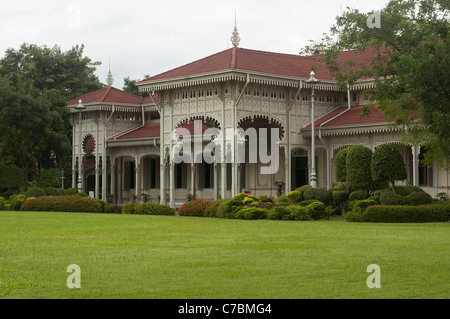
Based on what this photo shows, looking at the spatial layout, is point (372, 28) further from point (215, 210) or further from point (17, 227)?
point (17, 227)

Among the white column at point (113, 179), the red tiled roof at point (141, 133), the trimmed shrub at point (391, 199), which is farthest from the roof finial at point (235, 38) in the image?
the trimmed shrub at point (391, 199)

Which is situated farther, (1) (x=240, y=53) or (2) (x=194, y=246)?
(1) (x=240, y=53)

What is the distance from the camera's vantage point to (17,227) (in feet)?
69.8

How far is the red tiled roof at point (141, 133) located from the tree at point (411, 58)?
56.5ft

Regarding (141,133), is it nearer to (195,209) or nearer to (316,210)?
(195,209)

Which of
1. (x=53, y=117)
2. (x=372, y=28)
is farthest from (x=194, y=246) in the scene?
(x=53, y=117)

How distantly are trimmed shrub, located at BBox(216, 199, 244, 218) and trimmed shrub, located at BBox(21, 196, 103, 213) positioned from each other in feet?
27.7

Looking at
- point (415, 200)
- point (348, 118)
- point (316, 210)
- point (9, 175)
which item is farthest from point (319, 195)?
point (9, 175)

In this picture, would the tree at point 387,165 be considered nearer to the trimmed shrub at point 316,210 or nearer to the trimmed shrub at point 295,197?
the trimmed shrub at point 316,210

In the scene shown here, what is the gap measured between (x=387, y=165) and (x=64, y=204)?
53.7 feet

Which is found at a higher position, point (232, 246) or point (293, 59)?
point (293, 59)

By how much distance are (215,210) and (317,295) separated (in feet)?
62.1

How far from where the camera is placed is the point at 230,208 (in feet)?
87.5

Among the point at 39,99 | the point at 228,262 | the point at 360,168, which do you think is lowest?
the point at 228,262
